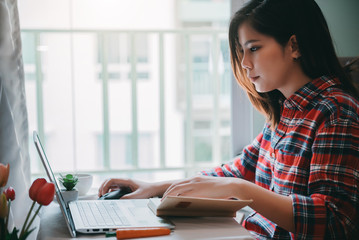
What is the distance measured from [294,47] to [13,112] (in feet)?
2.87

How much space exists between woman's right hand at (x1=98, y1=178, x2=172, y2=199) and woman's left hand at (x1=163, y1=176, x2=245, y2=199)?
0.23 m

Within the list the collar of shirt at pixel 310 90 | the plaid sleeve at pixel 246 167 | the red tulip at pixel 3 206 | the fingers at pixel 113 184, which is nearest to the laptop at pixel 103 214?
the fingers at pixel 113 184

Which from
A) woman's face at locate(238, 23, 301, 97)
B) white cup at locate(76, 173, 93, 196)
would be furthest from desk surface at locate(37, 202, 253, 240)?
woman's face at locate(238, 23, 301, 97)

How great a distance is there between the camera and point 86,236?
2.51 feet

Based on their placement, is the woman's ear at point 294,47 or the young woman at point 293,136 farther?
the woman's ear at point 294,47

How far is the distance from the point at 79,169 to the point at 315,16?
6.02 ft

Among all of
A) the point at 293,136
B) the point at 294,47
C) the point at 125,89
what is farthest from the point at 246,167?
the point at 125,89

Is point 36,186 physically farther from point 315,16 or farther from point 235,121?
point 235,121

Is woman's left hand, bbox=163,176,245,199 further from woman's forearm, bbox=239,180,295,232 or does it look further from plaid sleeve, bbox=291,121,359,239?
plaid sleeve, bbox=291,121,359,239

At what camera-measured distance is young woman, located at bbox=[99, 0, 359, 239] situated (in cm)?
86

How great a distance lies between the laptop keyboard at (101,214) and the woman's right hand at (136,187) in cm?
11

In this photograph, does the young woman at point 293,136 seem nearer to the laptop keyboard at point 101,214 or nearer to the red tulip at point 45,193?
the laptop keyboard at point 101,214

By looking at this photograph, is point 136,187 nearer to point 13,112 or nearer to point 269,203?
point 269,203

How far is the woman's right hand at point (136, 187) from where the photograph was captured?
3.55 ft
